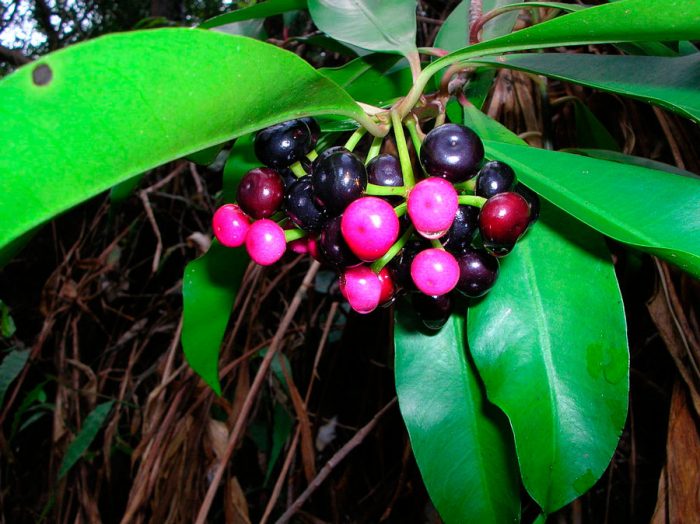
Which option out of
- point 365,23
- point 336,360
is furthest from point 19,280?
point 365,23

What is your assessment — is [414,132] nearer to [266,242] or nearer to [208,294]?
[266,242]

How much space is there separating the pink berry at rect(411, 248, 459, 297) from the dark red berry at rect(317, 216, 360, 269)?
2.6 inches

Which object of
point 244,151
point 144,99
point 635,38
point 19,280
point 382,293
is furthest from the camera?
point 19,280

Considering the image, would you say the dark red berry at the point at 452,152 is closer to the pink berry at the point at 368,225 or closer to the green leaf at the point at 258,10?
the pink berry at the point at 368,225

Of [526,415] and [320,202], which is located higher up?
[320,202]

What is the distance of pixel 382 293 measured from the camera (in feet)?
1.86

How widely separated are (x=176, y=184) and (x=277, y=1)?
5.19ft

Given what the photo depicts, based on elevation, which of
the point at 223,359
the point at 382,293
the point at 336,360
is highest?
the point at 382,293

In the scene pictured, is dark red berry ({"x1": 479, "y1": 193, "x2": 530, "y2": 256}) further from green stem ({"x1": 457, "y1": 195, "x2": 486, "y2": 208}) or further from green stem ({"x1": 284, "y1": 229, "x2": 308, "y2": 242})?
green stem ({"x1": 284, "y1": 229, "x2": 308, "y2": 242})

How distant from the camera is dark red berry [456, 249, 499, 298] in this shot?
52 centimetres

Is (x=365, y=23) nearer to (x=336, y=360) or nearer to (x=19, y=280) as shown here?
(x=336, y=360)

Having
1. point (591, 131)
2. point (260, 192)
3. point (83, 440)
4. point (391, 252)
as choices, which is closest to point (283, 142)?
point (260, 192)

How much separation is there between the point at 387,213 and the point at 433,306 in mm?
171

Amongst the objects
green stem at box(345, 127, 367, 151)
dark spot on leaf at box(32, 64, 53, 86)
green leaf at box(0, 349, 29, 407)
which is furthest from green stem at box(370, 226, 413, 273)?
green leaf at box(0, 349, 29, 407)
